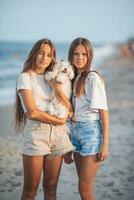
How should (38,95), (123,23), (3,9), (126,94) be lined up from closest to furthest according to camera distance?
(38,95)
(3,9)
(123,23)
(126,94)

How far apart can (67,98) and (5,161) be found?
2.86 ft

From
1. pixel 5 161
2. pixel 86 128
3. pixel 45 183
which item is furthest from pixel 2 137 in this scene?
pixel 86 128

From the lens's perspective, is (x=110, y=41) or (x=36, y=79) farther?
(x=110, y=41)

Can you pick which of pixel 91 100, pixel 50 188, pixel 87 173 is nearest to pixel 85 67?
pixel 91 100

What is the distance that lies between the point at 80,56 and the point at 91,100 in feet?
0.80

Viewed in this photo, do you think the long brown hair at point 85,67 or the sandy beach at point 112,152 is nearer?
→ the long brown hair at point 85,67

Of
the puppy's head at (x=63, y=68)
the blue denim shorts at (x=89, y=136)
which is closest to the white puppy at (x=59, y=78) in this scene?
the puppy's head at (x=63, y=68)

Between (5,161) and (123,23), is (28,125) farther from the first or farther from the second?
(123,23)

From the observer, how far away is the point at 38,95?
168 centimetres

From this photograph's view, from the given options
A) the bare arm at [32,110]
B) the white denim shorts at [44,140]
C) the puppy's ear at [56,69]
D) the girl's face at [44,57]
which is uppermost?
the girl's face at [44,57]

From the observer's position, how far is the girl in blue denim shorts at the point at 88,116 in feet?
5.43

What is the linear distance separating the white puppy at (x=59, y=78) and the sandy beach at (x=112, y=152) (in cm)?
76

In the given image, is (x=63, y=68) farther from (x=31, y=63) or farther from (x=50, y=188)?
(x=50, y=188)

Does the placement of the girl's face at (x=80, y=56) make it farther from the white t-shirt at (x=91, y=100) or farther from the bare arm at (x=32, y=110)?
the bare arm at (x=32, y=110)
